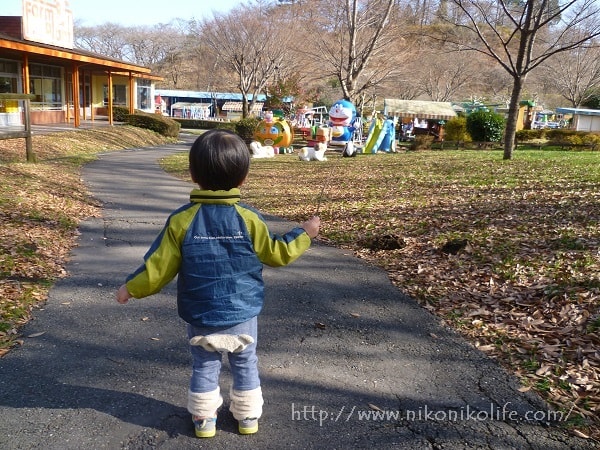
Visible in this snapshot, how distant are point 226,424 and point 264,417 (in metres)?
0.20

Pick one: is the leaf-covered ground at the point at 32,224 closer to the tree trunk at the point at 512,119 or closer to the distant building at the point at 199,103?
the tree trunk at the point at 512,119

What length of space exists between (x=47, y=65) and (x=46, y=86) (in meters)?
1.01

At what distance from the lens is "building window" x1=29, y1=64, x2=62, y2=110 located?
23938mm

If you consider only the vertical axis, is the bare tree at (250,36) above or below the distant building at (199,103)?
above

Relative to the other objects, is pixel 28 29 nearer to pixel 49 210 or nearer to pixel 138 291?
pixel 49 210

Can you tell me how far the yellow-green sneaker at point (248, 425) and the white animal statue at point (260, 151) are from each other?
17.0 metres

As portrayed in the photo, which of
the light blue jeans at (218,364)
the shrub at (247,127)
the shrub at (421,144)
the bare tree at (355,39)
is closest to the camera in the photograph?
the light blue jeans at (218,364)

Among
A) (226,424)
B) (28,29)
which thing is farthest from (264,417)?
(28,29)

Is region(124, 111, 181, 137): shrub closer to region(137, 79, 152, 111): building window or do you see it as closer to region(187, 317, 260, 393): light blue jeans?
region(137, 79, 152, 111): building window

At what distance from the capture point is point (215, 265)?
2424 millimetres

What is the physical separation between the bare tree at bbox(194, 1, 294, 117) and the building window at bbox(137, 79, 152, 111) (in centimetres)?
687

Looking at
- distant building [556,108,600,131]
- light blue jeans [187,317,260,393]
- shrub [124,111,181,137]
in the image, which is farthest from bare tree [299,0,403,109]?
light blue jeans [187,317,260,393]

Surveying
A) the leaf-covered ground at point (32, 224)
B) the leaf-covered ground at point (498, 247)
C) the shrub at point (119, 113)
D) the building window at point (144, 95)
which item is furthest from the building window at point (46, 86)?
the leaf-covered ground at point (498, 247)

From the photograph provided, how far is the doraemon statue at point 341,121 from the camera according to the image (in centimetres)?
2142
